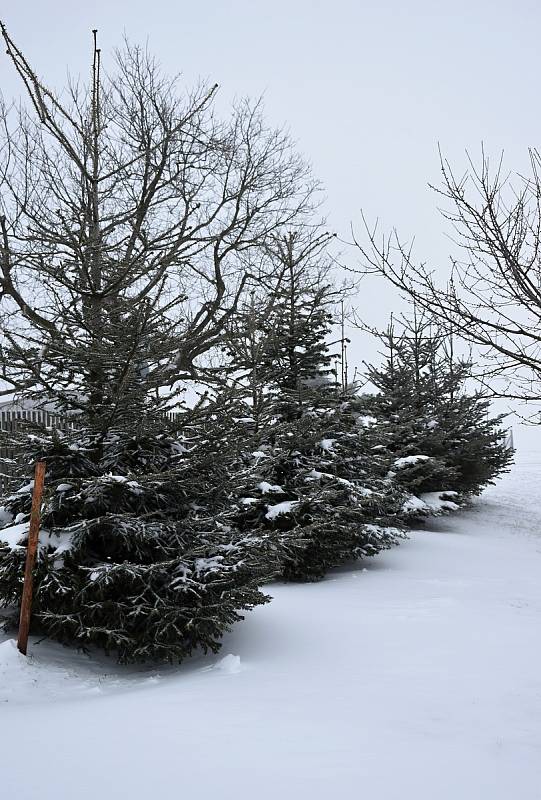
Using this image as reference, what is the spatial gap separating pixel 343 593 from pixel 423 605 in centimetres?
99

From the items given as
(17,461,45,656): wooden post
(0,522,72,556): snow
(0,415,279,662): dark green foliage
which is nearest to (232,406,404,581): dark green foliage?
(0,415,279,662): dark green foliage

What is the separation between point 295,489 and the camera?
8.86m

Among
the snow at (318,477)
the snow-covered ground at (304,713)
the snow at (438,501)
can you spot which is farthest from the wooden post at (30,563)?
the snow at (438,501)

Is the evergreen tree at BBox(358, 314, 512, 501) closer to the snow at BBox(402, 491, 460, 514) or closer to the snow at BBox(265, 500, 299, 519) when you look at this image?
the snow at BBox(402, 491, 460, 514)

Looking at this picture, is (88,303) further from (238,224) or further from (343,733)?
(238,224)

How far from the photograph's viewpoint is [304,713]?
414 centimetres

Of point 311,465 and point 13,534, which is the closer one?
point 13,534

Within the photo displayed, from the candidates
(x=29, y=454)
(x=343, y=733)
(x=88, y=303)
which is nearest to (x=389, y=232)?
(x=88, y=303)

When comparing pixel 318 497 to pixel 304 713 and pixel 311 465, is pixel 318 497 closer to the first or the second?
pixel 311 465

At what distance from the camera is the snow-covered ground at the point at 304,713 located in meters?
3.24

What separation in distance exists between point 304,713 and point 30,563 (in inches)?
81.8

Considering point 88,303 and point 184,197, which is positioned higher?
point 184,197

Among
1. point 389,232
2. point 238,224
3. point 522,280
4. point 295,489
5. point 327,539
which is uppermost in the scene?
point 238,224

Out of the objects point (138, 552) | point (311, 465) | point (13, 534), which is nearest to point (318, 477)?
point (311, 465)
